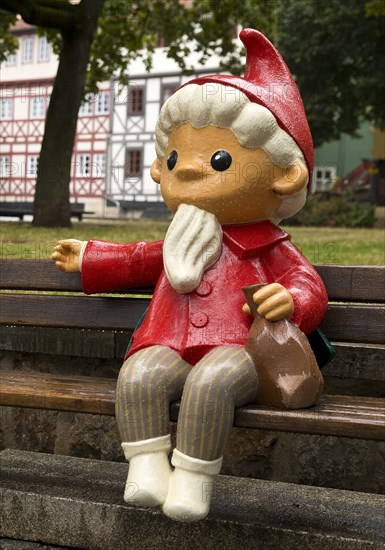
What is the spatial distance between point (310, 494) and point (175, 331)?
2.23ft

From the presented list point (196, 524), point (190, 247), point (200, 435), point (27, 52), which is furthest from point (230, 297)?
point (27, 52)

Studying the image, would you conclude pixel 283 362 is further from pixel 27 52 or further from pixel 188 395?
pixel 27 52

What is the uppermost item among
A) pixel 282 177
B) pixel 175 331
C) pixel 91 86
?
pixel 91 86

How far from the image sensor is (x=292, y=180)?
2322 millimetres

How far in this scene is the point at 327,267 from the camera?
2695 millimetres

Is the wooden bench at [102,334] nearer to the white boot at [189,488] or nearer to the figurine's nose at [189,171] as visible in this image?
the white boot at [189,488]

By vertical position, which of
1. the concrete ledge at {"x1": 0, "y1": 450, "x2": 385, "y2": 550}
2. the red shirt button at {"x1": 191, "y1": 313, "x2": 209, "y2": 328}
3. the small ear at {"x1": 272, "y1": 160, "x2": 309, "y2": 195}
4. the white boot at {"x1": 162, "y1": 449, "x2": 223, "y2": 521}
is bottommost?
the concrete ledge at {"x1": 0, "y1": 450, "x2": 385, "y2": 550}

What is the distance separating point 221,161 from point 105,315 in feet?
2.82

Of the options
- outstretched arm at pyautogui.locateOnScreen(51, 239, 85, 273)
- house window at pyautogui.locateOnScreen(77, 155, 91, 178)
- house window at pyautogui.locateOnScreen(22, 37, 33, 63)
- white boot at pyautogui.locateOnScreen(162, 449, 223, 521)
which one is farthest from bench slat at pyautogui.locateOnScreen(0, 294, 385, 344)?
house window at pyautogui.locateOnScreen(22, 37, 33, 63)

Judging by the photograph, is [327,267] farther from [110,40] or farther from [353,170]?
[353,170]

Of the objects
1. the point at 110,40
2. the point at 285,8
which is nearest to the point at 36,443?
the point at 110,40

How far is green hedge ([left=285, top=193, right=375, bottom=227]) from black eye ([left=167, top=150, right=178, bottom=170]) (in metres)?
16.7

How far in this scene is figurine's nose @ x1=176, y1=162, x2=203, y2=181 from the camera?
229 cm

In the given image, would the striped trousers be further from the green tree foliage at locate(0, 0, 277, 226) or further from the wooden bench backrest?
the green tree foliage at locate(0, 0, 277, 226)
